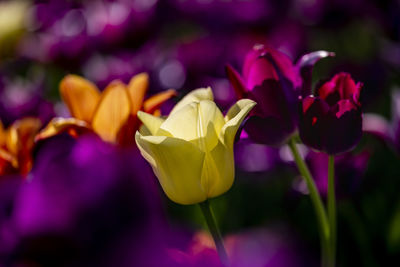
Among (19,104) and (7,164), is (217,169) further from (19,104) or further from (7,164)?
(19,104)

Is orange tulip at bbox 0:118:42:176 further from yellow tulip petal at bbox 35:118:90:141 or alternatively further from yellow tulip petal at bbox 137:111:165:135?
yellow tulip petal at bbox 137:111:165:135

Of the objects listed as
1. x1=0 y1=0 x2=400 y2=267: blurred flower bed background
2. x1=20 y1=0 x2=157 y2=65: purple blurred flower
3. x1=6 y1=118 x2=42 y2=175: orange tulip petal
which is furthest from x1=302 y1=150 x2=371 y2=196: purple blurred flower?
x1=20 y1=0 x2=157 y2=65: purple blurred flower

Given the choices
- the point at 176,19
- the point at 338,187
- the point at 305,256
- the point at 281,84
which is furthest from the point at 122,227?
the point at 176,19

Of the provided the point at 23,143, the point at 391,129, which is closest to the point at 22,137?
the point at 23,143

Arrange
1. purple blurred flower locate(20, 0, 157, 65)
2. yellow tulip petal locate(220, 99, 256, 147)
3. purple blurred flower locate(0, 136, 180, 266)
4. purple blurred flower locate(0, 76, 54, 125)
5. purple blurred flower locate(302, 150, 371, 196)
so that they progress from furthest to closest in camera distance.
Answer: purple blurred flower locate(20, 0, 157, 65) → purple blurred flower locate(0, 76, 54, 125) → purple blurred flower locate(302, 150, 371, 196) → yellow tulip petal locate(220, 99, 256, 147) → purple blurred flower locate(0, 136, 180, 266)

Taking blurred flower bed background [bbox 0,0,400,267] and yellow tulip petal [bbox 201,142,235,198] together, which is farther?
yellow tulip petal [bbox 201,142,235,198]

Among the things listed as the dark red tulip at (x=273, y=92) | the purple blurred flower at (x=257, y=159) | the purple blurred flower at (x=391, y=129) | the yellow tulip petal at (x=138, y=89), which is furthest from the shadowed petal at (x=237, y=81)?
the purple blurred flower at (x=257, y=159)
